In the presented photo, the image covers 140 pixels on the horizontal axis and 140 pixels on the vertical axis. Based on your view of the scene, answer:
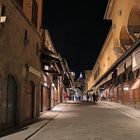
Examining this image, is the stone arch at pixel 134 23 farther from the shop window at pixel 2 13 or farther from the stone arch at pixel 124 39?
the shop window at pixel 2 13

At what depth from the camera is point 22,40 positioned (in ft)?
49.8

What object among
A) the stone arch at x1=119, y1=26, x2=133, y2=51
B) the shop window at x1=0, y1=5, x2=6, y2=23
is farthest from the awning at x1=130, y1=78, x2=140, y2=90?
the shop window at x1=0, y1=5, x2=6, y2=23

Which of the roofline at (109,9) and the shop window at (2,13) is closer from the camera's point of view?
the shop window at (2,13)

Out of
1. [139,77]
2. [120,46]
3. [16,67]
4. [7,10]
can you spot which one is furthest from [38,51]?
[120,46]

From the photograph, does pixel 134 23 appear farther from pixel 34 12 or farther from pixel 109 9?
pixel 109 9

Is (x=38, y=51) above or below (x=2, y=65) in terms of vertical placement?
above

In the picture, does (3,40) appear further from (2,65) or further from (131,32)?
(131,32)

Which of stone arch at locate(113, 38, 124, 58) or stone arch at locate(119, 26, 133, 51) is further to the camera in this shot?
stone arch at locate(113, 38, 124, 58)

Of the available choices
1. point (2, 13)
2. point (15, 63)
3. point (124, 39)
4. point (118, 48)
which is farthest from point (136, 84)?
point (2, 13)

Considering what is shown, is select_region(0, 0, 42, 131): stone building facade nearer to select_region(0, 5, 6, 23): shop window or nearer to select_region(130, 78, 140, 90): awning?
select_region(0, 5, 6, 23): shop window

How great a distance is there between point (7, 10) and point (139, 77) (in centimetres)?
1615

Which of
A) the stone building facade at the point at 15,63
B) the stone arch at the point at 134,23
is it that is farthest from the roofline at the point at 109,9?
the stone building facade at the point at 15,63

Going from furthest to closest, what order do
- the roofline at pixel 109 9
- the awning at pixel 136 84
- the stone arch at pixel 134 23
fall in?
the roofline at pixel 109 9, the stone arch at pixel 134 23, the awning at pixel 136 84

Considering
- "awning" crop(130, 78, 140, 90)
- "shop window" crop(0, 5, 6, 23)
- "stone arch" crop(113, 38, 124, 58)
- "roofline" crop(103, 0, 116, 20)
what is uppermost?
"roofline" crop(103, 0, 116, 20)
